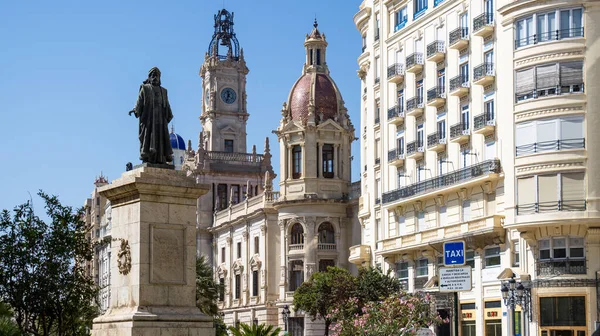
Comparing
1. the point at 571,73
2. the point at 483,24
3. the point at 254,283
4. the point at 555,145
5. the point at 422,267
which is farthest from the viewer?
the point at 254,283

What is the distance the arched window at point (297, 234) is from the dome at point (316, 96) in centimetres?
786

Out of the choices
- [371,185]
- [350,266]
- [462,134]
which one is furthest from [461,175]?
[350,266]

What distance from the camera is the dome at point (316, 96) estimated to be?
81.2 metres

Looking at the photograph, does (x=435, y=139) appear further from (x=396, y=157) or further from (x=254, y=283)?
(x=254, y=283)

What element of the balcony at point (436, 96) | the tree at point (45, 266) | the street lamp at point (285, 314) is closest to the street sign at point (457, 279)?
the tree at point (45, 266)

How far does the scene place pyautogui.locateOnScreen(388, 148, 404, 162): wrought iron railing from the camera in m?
61.8

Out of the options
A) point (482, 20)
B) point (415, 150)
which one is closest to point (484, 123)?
point (482, 20)

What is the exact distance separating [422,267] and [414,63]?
10808 mm

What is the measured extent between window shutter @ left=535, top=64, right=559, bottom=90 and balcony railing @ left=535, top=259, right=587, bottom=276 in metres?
7.49

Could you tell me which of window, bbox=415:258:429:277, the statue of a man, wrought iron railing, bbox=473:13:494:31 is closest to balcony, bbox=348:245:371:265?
window, bbox=415:258:429:277

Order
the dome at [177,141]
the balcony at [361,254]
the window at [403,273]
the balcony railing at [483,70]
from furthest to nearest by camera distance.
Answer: the dome at [177,141]
the balcony at [361,254]
the window at [403,273]
the balcony railing at [483,70]

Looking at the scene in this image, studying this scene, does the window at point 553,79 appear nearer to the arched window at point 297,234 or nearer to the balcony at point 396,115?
the balcony at point 396,115

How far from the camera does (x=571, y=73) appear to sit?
47.9 metres

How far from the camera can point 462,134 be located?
54.4 m
